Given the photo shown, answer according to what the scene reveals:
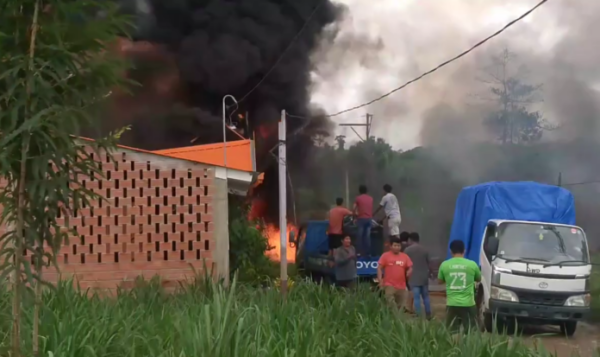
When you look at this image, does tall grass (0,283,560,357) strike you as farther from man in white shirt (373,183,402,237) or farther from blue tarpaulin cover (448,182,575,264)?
man in white shirt (373,183,402,237)

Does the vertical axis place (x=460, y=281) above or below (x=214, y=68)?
below

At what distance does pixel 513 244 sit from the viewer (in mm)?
10984

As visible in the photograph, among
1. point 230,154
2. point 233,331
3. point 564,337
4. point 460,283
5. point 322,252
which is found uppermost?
point 230,154

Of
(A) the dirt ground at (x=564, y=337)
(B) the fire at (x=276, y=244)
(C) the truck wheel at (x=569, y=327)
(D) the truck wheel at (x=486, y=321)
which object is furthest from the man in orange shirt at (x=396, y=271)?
(B) the fire at (x=276, y=244)

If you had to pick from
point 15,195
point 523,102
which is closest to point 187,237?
point 15,195

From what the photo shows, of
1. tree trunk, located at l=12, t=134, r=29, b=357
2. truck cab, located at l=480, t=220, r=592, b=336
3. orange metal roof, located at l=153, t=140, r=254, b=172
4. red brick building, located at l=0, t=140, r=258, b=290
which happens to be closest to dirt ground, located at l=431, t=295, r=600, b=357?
truck cab, located at l=480, t=220, r=592, b=336

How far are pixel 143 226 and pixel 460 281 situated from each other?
417 centimetres

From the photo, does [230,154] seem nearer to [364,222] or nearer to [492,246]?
[364,222]

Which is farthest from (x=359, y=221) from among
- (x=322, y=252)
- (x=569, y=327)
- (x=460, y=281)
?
(x=460, y=281)

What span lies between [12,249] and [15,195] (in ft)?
1.18

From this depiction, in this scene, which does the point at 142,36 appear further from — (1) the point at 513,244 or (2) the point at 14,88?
(2) the point at 14,88

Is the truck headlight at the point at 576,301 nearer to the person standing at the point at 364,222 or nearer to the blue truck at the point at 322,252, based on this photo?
the blue truck at the point at 322,252

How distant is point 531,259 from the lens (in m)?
10.7

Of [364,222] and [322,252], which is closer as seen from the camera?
[364,222]
